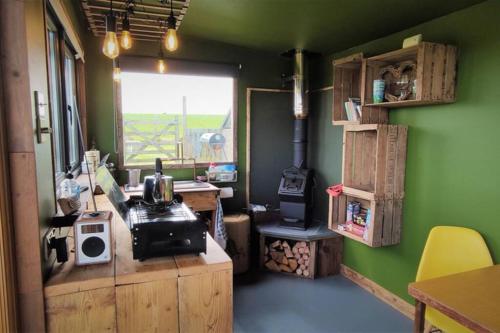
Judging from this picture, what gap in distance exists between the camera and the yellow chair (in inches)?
87.1

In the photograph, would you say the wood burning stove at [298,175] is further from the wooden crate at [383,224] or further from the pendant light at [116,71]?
the pendant light at [116,71]

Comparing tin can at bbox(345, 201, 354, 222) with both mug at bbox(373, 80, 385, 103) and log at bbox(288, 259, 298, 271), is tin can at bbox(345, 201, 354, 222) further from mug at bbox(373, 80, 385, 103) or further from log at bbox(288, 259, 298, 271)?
mug at bbox(373, 80, 385, 103)

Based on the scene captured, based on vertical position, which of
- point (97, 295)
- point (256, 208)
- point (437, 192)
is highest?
point (437, 192)

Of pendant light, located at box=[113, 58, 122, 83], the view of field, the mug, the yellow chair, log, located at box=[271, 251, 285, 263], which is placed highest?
pendant light, located at box=[113, 58, 122, 83]

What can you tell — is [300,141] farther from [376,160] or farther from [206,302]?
[206,302]

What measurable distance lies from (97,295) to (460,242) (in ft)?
7.42

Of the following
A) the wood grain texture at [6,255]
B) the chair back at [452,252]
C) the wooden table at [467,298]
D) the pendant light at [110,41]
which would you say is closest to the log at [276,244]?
the chair back at [452,252]

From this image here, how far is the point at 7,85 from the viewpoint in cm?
113

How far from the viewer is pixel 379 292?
3234 millimetres

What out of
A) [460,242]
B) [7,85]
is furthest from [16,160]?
[460,242]

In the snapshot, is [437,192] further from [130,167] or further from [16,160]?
[130,167]

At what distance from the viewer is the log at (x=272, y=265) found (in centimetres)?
374

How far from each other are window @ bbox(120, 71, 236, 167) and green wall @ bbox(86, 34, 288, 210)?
12 centimetres

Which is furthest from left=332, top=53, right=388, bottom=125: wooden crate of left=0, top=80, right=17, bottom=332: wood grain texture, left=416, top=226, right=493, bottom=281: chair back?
left=0, top=80, right=17, bottom=332: wood grain texture
